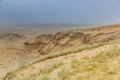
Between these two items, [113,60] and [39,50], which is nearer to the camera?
[113,60]

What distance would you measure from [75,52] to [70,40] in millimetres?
32909

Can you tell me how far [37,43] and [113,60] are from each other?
47.8 m

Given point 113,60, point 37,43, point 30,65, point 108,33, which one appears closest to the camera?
point 113,60

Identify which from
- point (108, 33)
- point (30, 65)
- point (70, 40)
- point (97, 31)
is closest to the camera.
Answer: point (30, 65)

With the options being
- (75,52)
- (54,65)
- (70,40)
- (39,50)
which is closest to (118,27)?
Result: (70,40)

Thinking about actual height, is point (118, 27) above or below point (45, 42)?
above

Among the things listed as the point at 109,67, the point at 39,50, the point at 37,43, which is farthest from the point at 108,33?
the point at 109,67

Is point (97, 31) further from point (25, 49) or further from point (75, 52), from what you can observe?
point (75, 52)

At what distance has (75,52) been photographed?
59.9 ft

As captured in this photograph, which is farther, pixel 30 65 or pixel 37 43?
pixel 37 43

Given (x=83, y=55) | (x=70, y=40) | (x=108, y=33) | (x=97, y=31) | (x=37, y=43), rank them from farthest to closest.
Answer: (x=37, y=43) < (x=70, y=40) < (x=97, y=31) < (x=108, y=33) < (x=83, y=55)

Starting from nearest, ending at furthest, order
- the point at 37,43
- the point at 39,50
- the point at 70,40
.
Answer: the point at 70,40
the point at 39,50
the point at 37,43

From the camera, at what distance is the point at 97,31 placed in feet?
153

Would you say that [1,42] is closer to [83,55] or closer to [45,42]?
[45,42]
